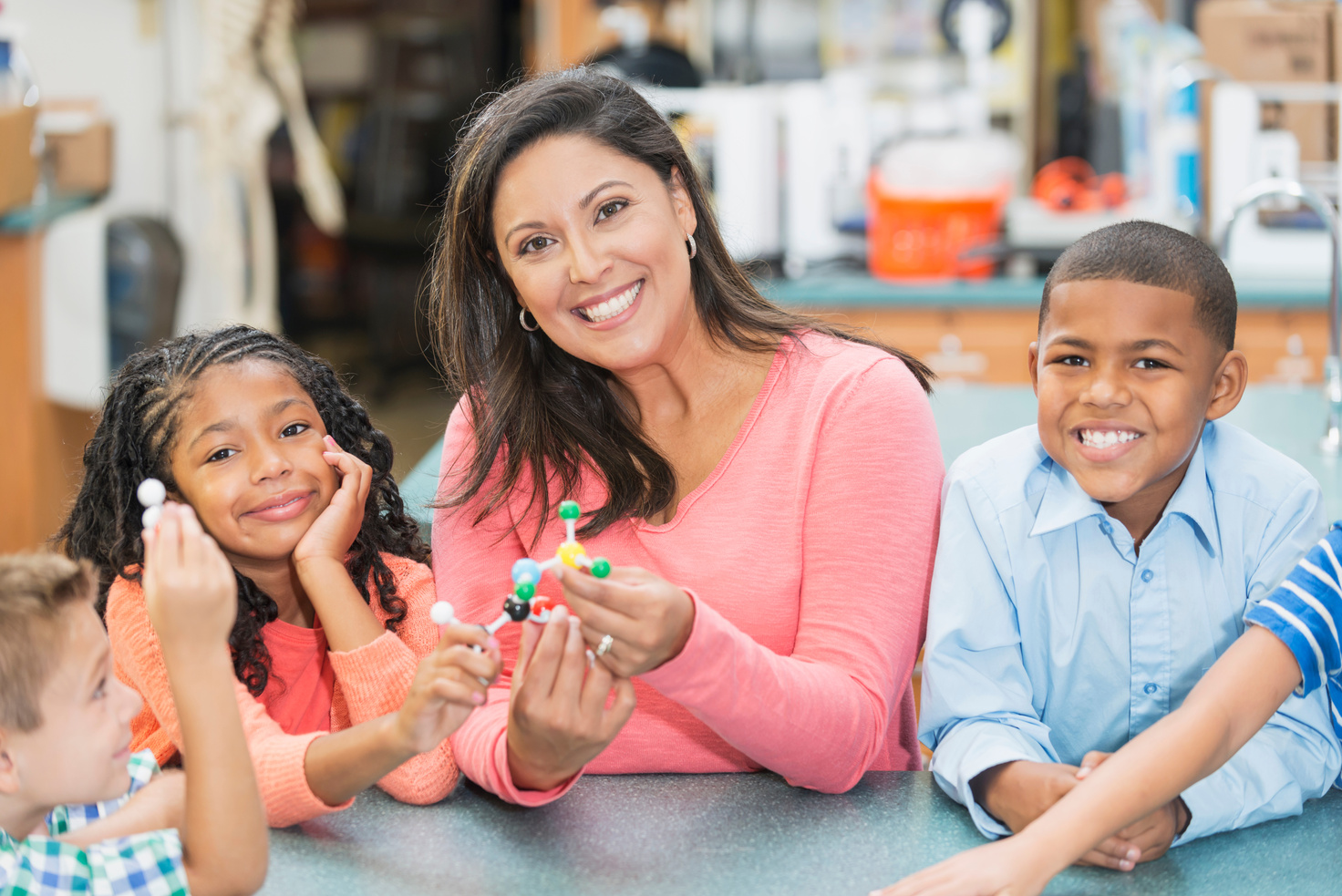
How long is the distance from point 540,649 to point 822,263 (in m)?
2.77

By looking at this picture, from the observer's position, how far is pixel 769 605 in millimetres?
1269

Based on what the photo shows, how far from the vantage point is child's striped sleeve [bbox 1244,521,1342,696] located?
1.00m

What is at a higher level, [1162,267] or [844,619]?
[1162,267]

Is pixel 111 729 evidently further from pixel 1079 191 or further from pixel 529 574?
pixel 1079 191

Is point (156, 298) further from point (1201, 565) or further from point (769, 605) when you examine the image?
point (1201, 565)

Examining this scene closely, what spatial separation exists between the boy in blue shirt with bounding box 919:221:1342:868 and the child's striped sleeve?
105 millimetres

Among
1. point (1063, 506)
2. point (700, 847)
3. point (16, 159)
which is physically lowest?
point (700, 847)

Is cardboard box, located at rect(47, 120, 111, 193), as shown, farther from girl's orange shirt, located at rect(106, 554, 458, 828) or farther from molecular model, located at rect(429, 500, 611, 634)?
molecular model, located at rect(429, 500, 611, 634)

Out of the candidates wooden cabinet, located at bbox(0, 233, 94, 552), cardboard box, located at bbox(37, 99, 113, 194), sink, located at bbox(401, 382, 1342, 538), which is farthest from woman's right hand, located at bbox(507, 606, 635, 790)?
cardboard box, located at bbox(37, 99, 113, 194)

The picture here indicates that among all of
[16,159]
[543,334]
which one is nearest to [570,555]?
[543,334]

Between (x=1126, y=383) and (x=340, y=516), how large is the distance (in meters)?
0.74

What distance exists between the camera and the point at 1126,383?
1.12m

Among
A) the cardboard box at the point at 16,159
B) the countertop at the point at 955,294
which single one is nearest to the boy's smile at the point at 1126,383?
the countertop at the point at 955,294

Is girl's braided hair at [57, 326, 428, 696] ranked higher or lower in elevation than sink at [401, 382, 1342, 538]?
higher
